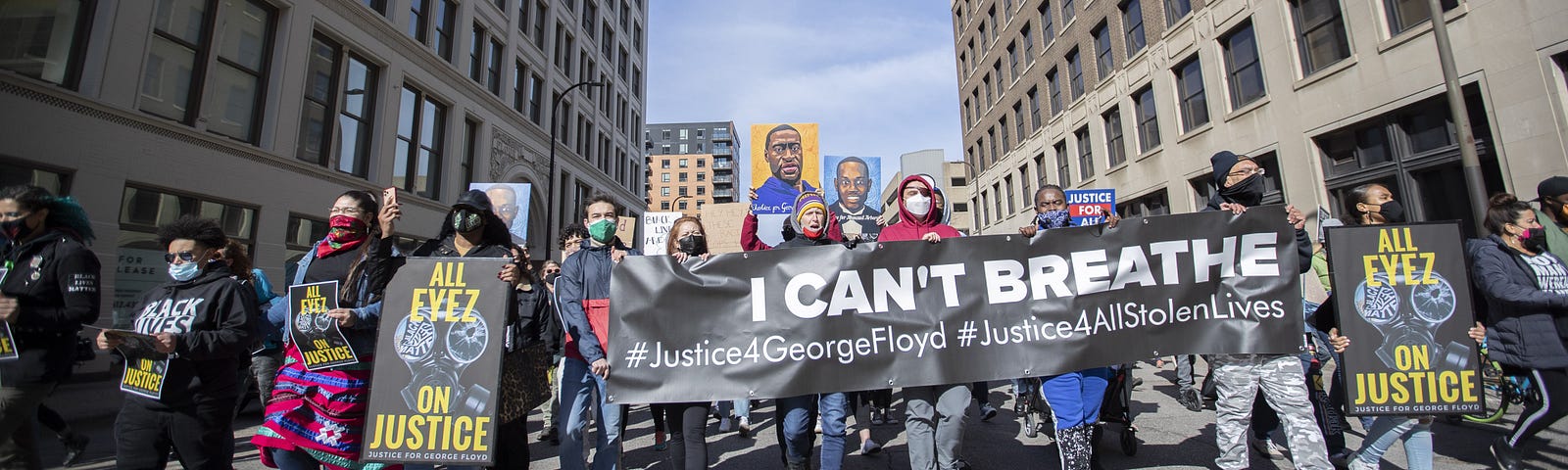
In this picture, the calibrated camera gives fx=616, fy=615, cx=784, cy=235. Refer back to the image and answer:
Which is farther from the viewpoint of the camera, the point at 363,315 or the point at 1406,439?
the point at 1406,439

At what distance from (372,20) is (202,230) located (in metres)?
14.7

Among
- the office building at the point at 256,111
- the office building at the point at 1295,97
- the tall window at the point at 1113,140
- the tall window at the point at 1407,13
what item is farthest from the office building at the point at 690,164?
the tall window at the point at 1407,13

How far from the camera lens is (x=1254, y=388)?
347 centimetres

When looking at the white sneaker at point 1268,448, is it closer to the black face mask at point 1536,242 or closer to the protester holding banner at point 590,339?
the black face mask at point 1536,242

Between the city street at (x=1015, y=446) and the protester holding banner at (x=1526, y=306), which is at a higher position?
the protester holding banner at (x=1526, y=306)

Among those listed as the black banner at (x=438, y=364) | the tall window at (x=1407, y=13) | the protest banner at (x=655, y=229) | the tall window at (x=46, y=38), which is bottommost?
the black banner at (x=438, y=364)

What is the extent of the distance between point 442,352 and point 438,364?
63 millimetres

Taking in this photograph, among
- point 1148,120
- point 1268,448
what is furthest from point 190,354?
point 1148,120

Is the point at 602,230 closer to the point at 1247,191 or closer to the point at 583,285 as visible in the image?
the point at 583,285

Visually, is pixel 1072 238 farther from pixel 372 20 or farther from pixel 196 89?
pixel 372 20

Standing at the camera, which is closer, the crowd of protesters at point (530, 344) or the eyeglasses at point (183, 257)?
the crowd of protesters at point (530, 344)

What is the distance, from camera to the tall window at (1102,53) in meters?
19.9

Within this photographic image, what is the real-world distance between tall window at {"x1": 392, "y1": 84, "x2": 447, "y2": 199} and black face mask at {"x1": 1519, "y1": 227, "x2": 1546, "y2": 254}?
18.9 meters

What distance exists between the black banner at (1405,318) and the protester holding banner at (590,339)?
13.2ft
